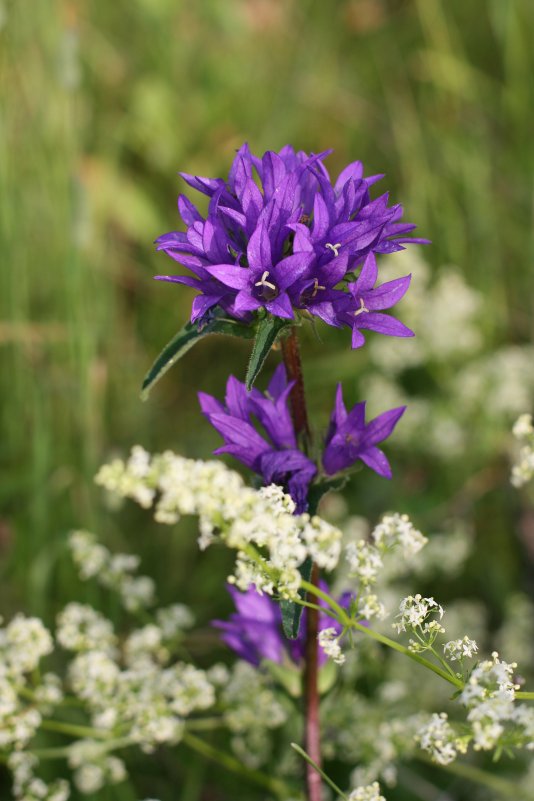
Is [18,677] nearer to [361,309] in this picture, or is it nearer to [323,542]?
[323,542]

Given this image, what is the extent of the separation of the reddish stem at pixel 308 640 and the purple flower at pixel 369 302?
83 mm

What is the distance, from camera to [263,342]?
1094 millimetres

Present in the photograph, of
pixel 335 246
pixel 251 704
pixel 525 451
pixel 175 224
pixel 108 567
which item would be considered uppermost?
pixel 175 224

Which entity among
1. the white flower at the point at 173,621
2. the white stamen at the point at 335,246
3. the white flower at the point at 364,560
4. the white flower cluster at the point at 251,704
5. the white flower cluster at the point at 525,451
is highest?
the white stamen at the point at 335,246

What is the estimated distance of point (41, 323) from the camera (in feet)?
8.43

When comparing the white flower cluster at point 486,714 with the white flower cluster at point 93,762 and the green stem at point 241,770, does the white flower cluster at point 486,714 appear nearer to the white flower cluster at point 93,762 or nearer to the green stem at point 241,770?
the green stem at point 241,770

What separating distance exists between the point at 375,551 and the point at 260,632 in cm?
42

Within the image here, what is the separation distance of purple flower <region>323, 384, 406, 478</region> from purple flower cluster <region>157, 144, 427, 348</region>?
138 mm

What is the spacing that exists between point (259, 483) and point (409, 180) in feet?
6.11

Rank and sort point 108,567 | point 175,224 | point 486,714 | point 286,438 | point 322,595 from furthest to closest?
point 175,224
point 108,567
point 286,438
point 322,595
point 486,714

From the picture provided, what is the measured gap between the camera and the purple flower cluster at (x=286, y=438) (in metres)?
1.23

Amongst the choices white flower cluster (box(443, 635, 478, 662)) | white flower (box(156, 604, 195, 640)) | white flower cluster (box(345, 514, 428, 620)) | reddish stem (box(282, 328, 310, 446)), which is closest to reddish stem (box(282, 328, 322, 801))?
reddish stem (box(282, 328, 310, 446))

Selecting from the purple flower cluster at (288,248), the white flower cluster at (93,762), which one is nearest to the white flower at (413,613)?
the purple flower cluster at (288,248)

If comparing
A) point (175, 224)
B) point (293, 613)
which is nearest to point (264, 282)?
point (293, 613)
